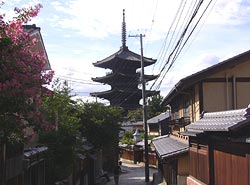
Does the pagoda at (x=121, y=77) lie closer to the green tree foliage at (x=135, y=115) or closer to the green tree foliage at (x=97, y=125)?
the green tree foliage at (x=135, y=115)

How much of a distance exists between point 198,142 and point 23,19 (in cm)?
1027

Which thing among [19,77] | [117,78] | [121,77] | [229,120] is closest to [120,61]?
[121,77]

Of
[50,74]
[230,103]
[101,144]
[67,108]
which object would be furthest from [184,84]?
[101,144]

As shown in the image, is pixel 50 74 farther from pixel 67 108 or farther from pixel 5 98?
pixel 67 108

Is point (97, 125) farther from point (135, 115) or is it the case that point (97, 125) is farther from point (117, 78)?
point (135, 115)

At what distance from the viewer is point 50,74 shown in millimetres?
8297

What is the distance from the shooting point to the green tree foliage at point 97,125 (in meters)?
34.8

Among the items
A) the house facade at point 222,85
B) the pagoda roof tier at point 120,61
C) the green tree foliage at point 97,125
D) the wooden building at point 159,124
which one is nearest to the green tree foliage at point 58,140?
the house facade at point 222,85

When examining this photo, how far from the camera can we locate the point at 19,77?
7574mm

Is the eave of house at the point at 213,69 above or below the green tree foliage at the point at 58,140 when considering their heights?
above

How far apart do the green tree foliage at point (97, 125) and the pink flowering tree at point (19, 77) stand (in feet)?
84.6

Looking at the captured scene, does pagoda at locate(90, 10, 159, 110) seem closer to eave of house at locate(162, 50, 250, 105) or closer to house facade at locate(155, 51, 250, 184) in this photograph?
house facade at locate(155, 51, 250, 184)

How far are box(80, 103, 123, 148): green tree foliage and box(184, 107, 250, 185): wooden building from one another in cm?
1741

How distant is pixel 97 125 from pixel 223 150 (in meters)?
23.1
